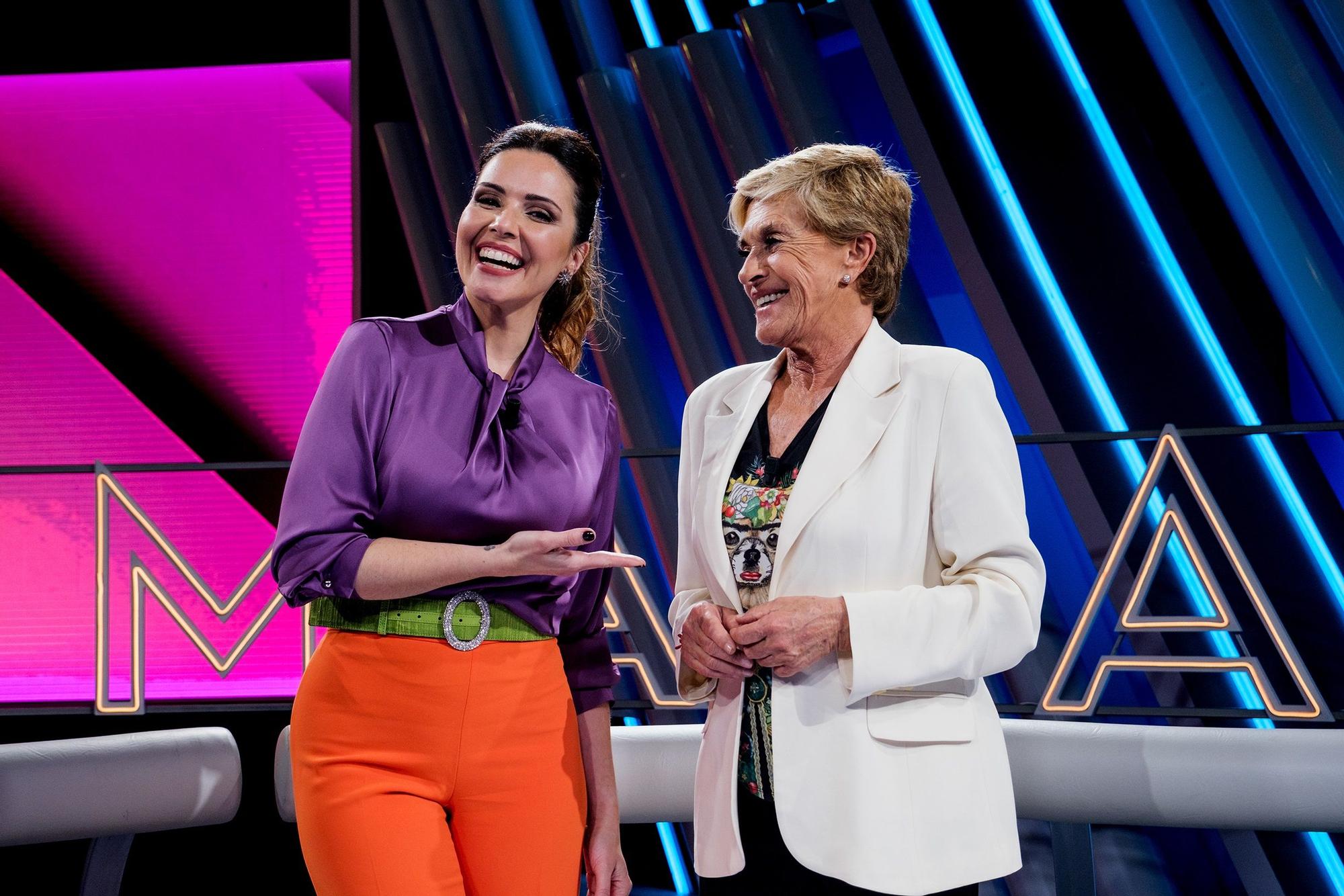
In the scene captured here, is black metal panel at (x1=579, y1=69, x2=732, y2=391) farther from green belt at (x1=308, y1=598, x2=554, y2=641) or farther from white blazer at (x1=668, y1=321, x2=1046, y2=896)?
green belt at (x1=308, y1=598, x2=554, y2=641)

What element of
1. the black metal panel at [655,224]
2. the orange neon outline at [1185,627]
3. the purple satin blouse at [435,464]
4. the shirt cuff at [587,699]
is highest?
the black metal panel at [655,224]

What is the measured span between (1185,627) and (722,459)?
1.67 metres

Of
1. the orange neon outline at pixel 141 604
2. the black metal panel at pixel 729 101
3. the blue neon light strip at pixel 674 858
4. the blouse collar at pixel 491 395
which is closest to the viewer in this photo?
the blouse collar at pixel 491 395

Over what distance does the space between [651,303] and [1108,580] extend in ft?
7.95

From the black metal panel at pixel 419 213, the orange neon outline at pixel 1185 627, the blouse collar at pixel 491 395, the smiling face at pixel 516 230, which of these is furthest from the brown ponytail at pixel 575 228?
the black metal panel at pixel 419 213

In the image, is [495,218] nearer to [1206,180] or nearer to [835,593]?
[835,593]

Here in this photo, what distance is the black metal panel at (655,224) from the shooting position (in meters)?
4.02

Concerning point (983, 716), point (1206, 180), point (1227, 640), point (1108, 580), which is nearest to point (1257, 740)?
point (1108, 580)

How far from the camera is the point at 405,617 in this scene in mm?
1367

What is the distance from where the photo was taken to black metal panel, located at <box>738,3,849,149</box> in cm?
395

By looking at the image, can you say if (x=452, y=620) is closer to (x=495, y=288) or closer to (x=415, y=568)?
(x=415, y=568)

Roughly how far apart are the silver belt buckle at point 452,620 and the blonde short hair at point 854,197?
0.71 metres

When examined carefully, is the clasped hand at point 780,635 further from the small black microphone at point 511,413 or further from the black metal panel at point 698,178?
the black metal panel at point 698,178

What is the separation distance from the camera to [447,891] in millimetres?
1300
